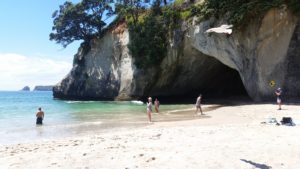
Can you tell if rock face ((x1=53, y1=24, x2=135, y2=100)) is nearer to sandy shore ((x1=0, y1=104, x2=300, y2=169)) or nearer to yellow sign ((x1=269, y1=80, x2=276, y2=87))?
yellow sign ((x1=269, y1=80, x2=276, y2=87))

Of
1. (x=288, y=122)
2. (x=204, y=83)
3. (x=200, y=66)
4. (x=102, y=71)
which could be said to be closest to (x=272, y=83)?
(x=200, y=66)

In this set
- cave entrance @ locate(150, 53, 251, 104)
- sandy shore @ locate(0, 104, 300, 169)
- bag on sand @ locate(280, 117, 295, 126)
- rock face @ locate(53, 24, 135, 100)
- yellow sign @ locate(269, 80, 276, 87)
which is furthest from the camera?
rock face @ locate(53, 24, 135, 100)

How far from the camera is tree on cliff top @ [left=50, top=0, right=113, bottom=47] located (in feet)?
147

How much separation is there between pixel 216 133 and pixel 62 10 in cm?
3874

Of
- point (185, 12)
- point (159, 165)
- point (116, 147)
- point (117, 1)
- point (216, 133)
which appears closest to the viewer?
point (159, 165)

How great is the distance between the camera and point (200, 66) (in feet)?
120

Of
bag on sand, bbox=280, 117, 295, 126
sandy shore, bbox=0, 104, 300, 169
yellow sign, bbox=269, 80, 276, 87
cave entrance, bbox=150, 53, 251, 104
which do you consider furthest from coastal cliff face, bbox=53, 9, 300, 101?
sandy shore, bbox=0, 104, 300, 169

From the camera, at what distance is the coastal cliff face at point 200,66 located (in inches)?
971

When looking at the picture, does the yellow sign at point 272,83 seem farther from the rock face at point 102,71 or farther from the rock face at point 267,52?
the rock face at point 102,71

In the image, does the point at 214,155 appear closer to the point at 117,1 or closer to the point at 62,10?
the point at 117,1

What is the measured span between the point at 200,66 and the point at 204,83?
374 centimetres

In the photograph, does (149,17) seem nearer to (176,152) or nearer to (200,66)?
(200,66)

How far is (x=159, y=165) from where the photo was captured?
7680 millimetres

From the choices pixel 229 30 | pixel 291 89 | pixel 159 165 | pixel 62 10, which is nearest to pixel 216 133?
pixel 159 165
